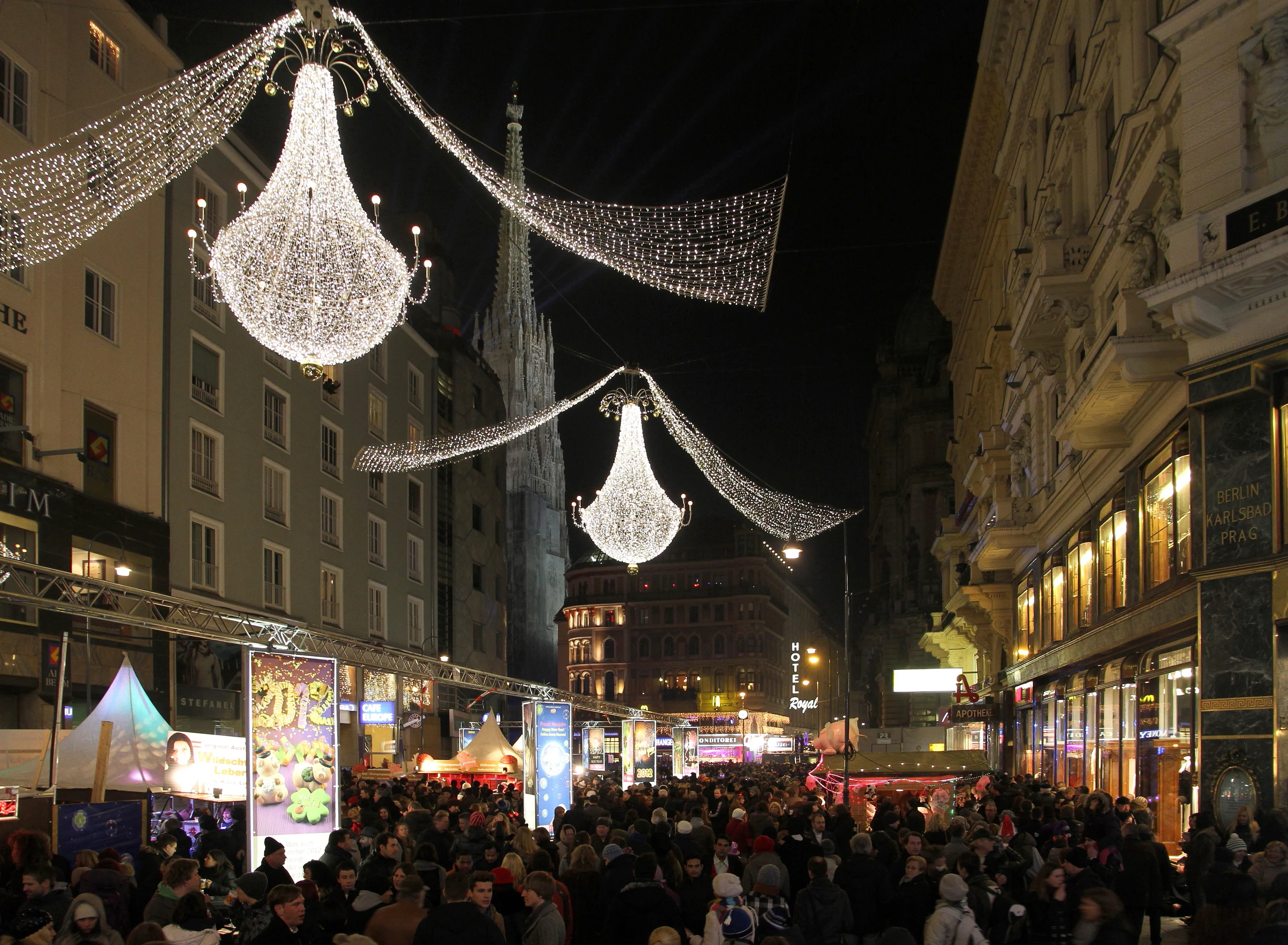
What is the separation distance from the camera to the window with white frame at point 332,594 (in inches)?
1548

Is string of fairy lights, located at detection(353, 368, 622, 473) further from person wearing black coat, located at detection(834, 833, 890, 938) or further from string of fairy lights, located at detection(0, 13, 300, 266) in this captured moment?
person wearing black coat, located at detection(834, 833, 890, 938)

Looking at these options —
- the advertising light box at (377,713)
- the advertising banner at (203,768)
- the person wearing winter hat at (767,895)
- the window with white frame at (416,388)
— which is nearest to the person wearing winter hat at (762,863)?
the person wearing winter hat at (767,895)

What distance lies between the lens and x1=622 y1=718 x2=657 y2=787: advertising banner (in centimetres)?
3984

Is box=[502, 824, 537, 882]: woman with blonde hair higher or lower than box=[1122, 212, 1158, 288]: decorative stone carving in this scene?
lower

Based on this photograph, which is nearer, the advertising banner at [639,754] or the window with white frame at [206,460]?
the window with white frame at [206,460]

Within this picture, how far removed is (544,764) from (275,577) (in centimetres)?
1536

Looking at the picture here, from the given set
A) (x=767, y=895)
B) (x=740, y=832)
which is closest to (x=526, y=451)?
(x=740, y=832)

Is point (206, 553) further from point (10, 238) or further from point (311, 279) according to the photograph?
point (311, 279)

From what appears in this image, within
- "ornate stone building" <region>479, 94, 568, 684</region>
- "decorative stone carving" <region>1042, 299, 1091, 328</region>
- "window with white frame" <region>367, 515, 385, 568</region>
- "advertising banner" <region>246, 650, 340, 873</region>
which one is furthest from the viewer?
"ornate stone building" <region>479, 94, 568, 684</region>

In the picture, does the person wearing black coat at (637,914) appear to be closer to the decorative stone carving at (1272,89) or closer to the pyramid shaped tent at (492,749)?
the decorative stone carving at (1272,89)

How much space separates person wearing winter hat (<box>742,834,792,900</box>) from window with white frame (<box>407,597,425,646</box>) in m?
35.6

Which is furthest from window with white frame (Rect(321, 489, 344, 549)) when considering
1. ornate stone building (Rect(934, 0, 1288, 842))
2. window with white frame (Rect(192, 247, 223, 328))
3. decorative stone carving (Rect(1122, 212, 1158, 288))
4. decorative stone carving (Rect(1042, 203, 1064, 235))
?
decorative stone carving (Rect(1122, 212, 1158, 288))

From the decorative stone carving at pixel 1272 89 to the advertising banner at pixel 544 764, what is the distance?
1432 centimetres

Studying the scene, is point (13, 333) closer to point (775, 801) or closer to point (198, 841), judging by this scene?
point (198, 841)
